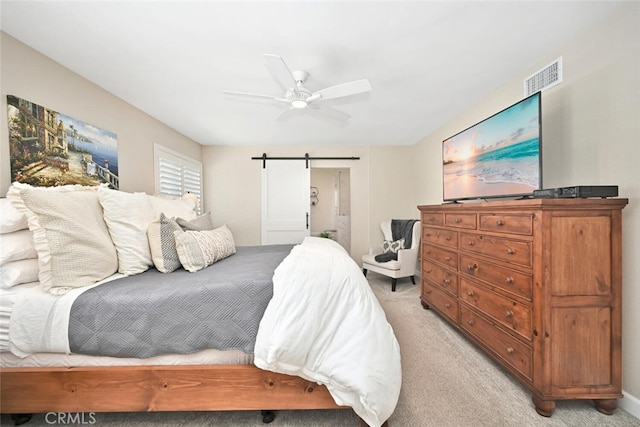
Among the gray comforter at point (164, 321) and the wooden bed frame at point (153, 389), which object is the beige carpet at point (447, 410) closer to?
the wooden bed frame at point (153, 389)

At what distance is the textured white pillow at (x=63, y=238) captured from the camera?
1.24 metres

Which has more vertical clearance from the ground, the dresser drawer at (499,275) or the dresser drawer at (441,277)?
the dresser drawer at (499,275)

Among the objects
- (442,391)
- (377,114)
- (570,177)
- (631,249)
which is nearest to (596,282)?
(631,249)

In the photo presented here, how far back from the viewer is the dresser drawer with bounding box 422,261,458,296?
7.13ft

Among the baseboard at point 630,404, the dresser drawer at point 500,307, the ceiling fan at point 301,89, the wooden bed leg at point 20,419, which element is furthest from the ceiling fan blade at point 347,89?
the wooden bed leg at point 20,419

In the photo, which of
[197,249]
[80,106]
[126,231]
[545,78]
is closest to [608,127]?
[545,78]

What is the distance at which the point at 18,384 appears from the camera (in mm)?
1223

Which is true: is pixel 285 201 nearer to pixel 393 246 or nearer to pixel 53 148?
pixel 393 246

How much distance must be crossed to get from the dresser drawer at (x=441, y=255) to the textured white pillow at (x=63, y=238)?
8.46 feet

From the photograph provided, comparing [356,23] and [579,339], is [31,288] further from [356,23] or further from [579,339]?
[579,339]

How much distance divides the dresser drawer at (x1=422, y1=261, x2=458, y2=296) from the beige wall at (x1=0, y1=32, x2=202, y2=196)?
3.35 m

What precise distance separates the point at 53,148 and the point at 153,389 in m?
1.89

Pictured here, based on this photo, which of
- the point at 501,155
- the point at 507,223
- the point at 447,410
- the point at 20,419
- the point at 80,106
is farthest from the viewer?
the point at 80,106

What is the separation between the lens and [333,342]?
1.16 metres
